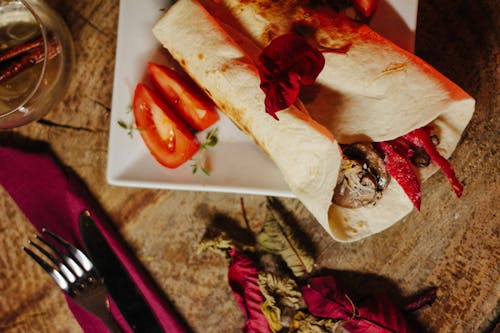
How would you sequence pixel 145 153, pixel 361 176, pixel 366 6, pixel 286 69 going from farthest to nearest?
pixel 145 153 → pixel 366 6 → pixel 361 176 → pixel 286 69

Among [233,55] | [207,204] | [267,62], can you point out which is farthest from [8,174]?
[267,62]

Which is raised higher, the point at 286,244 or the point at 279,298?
the point at 286,244

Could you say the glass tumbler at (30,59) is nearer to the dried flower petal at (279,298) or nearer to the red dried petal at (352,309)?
the dried flower petal at (279,298)

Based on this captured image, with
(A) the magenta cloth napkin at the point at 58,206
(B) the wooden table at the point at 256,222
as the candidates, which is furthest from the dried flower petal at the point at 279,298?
(A) the magenta cloth napkin at the point at 58,206

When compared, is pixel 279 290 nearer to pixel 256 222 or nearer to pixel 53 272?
pixel 256 222

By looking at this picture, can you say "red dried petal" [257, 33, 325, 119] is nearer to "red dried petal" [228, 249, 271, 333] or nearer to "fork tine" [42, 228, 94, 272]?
"red dried petal" [228, 249, 271, 333]

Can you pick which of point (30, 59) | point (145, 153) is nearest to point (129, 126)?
point (145, 153)

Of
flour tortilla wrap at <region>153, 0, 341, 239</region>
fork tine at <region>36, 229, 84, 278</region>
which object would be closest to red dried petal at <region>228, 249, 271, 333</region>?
flour tortilla wrap at <region>153, 0, 341, 239</region>

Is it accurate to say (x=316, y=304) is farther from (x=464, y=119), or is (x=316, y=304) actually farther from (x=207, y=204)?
(x=464, y=119)

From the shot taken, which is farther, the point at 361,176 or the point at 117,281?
the point at 117,281
